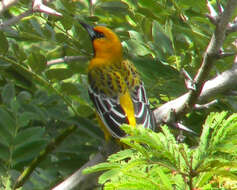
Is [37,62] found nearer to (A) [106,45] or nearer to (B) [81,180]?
(B) [81,180]

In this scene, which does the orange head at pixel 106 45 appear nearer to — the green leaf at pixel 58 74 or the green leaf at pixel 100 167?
the green leaf at pixel 58 74

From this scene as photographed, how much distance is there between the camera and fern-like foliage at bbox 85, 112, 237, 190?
5.17 ft

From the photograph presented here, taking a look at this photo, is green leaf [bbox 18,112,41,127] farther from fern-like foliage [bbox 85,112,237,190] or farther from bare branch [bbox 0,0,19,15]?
fern-like foliage [bbox 85,112,237,190]

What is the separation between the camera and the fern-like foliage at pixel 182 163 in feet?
5.17

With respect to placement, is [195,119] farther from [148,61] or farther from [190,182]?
[190,182]

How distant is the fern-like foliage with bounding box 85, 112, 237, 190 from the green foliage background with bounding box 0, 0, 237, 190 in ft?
4.93

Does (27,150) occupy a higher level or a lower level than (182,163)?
lower

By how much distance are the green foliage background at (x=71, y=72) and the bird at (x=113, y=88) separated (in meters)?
0.12

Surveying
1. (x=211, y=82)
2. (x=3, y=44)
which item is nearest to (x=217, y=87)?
(x=211, y=82)

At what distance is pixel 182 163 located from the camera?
162 cm

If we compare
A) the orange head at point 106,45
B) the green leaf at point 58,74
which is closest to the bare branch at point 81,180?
the green leaf at point 58,74

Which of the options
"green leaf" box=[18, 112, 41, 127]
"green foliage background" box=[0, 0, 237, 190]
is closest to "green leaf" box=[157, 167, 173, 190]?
"green foliage background" box=[0, 0, 237, 190]

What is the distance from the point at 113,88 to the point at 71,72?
104 centimetres

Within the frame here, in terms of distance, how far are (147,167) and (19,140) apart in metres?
1.77
